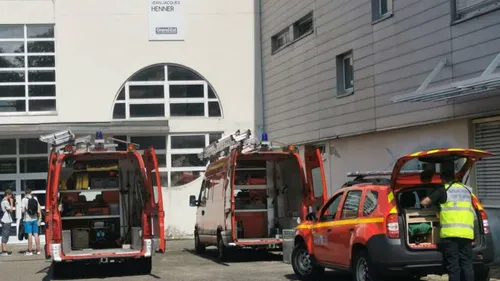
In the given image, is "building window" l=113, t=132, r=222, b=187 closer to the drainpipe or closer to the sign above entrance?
the drainpipe

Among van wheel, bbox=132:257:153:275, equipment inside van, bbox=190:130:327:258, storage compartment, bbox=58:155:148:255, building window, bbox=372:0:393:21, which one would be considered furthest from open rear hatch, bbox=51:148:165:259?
building window, bbox=372:0:393:21

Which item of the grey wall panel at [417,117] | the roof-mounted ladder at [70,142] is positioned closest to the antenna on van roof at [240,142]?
the roof-mounted ladder at [70,142]

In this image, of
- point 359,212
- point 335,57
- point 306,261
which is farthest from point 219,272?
point 335,57

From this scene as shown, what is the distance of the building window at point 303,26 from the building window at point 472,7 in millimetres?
7195

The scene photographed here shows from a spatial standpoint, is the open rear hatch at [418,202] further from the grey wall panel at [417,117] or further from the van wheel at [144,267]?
the van wheel at [144,267]

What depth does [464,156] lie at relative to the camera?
31.6 ft

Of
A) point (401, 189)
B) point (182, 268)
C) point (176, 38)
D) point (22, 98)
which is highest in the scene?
point (176, 38)

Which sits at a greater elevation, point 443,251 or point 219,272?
point 443,251

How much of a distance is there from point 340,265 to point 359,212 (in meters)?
1.06

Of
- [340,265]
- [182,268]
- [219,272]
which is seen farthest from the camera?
[182,268]

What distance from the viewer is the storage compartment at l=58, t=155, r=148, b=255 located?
14.8m

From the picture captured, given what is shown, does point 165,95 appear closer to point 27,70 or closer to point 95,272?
point 27,70

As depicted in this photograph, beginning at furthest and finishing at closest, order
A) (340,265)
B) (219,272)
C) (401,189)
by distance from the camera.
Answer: (219,272), (340,265), (401,189)

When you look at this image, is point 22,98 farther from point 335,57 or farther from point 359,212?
point 359,212
